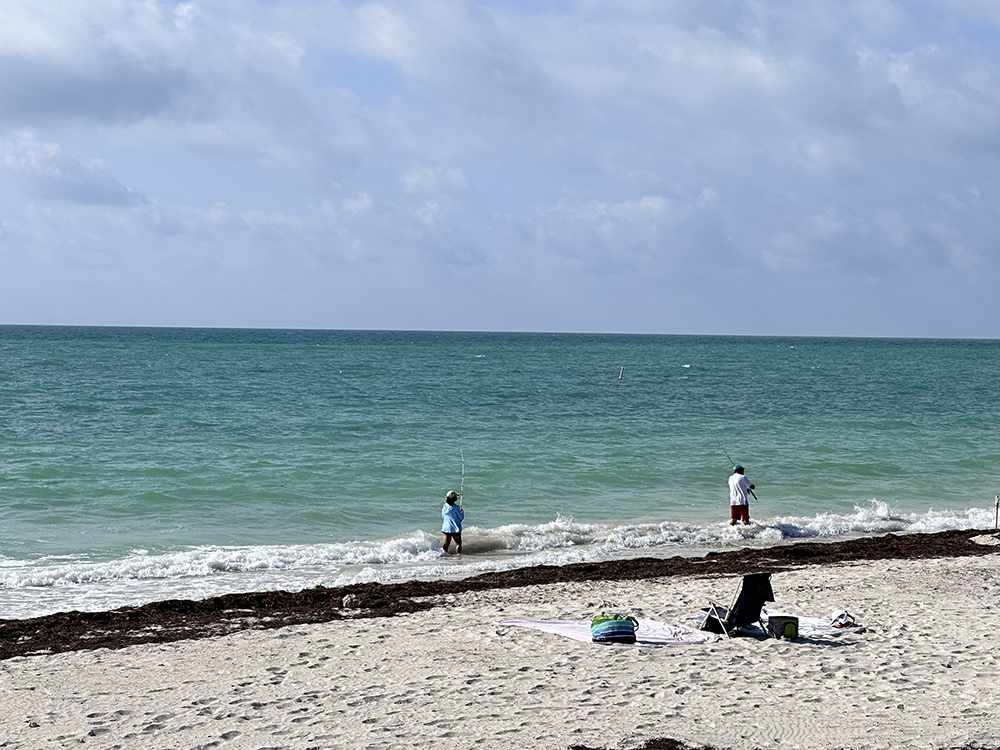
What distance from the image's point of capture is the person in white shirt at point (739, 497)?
17719mm

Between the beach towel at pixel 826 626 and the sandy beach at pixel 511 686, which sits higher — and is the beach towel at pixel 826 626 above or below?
above

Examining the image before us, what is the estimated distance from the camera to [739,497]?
1786 centimetres

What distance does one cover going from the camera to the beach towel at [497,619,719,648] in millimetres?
10133

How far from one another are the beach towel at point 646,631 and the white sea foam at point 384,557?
386 cm

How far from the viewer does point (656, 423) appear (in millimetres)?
34062

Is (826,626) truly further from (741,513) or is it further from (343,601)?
(741,513)

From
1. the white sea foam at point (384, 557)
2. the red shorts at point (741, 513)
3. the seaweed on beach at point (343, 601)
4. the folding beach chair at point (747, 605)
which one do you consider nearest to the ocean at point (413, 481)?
the white sea foam at point (384, 557)

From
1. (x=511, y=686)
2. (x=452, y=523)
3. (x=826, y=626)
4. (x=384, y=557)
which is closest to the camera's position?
(x=511, y=686)

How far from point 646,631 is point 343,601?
3.88 meters

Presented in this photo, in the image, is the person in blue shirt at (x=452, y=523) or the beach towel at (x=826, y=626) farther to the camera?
the person in blue shirt at (x=452, y=523)

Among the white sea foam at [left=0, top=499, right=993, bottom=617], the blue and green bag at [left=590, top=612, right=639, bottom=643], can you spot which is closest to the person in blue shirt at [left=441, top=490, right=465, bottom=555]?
the white sea foam at [left=0, top=499, right=993, bottom=617]

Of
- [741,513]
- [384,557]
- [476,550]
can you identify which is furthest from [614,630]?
[741,513]

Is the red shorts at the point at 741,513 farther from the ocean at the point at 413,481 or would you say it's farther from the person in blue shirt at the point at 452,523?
the person in blue shirt at the point at 452,523

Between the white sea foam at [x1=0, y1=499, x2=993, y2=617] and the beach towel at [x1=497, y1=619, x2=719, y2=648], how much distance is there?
3856mm
